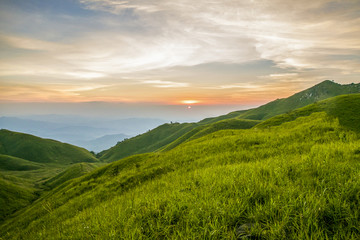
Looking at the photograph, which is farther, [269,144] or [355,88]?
[355,88]

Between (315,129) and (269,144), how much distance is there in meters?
5.37

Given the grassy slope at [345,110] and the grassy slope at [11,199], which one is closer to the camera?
the grassy slope at [345,110]

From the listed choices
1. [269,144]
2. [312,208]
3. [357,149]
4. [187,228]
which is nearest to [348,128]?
[269,144]

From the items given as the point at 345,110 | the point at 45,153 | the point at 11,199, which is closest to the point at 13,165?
the point at 45,153

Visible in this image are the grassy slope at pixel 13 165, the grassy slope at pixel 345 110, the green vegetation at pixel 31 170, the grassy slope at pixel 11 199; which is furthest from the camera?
the grassy slope at pixel 13 165

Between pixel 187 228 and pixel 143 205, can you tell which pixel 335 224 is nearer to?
pixel 187 228

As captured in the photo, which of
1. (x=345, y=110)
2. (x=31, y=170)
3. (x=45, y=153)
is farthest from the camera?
(x=45, y=153)

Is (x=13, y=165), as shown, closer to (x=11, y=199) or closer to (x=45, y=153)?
(x=45, y=153)

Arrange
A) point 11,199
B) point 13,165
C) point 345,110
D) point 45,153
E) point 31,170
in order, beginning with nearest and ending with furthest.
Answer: point 345,110, point 11,199, point 31,170, point 13,165, point 45,153

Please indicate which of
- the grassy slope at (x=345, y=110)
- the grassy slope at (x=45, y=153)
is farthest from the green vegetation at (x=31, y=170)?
the grassy slope at (x=345, y=110)

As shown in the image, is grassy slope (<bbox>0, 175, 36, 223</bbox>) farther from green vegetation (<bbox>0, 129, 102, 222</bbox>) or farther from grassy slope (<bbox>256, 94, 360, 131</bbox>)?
grassy slope (<bbox>256, 94, 360, 131</bbox>)

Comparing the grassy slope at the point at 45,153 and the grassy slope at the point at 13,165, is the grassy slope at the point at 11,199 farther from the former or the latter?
the grassy slope at the point at 45,153

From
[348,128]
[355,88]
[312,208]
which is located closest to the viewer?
[312,208]

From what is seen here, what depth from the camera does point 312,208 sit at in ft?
11.8
